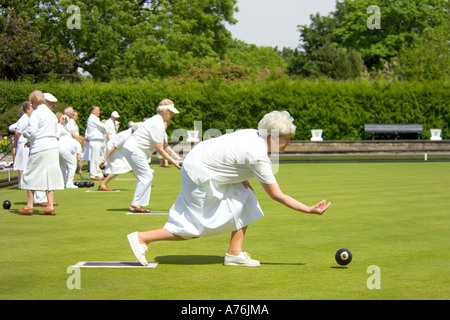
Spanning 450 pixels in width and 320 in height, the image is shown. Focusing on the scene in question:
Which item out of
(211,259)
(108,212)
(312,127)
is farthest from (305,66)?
(211,259)

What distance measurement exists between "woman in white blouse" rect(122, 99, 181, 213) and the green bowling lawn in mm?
426

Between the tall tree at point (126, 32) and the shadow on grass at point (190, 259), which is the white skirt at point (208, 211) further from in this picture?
the tall tree at point (126, 32)

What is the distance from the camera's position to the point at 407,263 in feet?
22.9

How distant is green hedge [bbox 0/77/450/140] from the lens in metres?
35.2

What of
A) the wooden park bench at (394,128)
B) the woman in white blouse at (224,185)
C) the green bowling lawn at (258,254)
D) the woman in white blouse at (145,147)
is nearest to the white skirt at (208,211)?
the woman in white blouse at (224,185)

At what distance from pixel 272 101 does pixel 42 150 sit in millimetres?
25511

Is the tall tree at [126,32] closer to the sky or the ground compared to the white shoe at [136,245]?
closer to the sky

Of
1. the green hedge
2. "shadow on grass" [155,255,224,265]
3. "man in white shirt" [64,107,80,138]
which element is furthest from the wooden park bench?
"shadow on grass" [155,255,224,265]

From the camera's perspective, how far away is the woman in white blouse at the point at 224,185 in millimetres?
6484

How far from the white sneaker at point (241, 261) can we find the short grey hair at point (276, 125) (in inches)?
46.8

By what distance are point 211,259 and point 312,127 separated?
95.5 ft

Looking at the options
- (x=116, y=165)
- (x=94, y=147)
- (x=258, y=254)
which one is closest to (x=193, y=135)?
(x=94, y=147)
